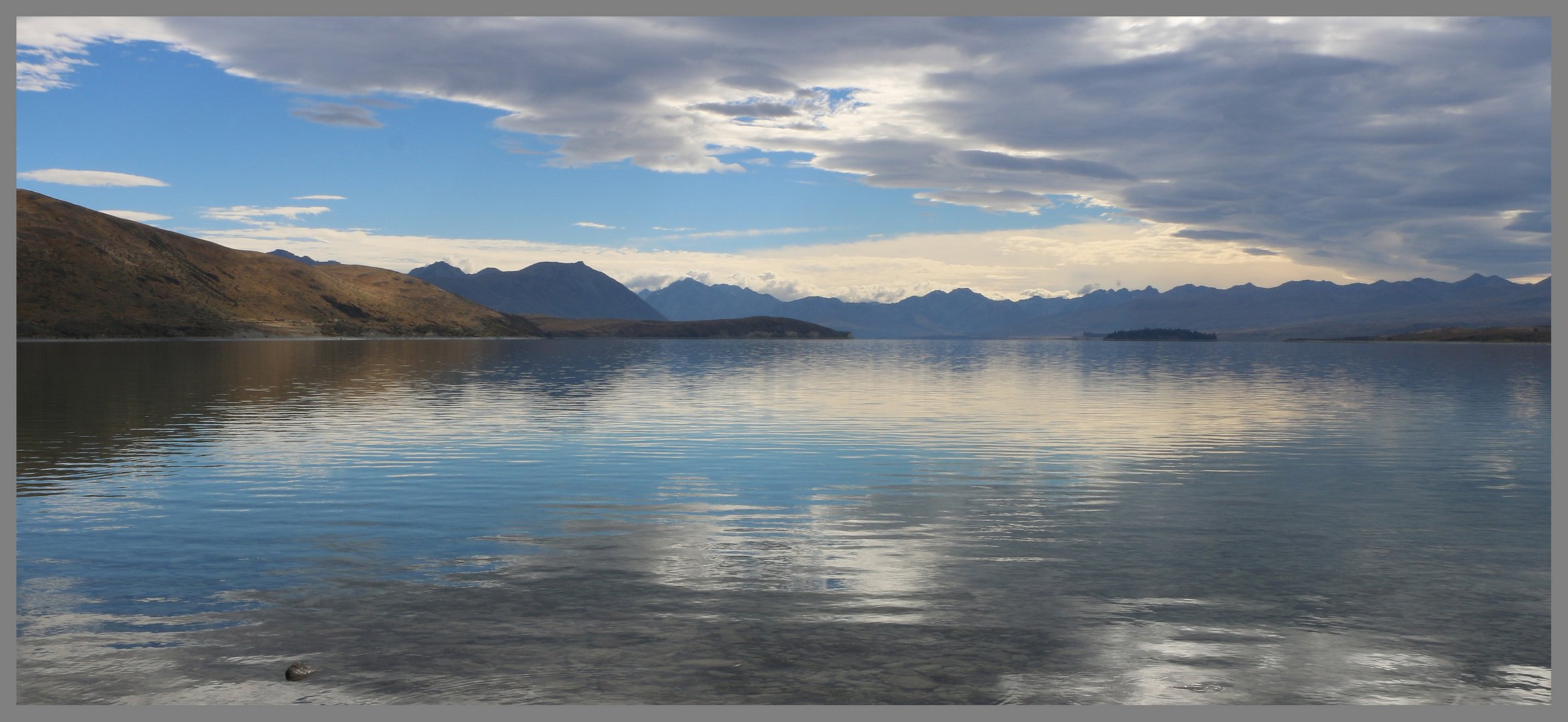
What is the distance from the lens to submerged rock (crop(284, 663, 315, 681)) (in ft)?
39.0

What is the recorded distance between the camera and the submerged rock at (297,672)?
1188 centimetres

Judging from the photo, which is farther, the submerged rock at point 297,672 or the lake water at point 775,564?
the lake water at point 775,564

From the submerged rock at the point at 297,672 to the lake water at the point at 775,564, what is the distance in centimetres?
19

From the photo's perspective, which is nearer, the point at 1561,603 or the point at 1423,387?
the point at 1561,603

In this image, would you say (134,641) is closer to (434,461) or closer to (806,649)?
(806,649)

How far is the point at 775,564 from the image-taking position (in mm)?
17797

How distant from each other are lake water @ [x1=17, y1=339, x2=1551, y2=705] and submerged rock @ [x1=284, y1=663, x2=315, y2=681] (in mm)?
185

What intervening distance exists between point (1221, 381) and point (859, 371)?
38231 millimetres

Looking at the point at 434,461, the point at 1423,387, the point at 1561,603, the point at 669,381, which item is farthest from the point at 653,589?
the point at 1423,387

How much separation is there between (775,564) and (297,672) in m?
8.31

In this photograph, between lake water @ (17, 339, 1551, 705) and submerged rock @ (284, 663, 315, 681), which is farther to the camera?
lake water @ (17, 339, 1551, 705)

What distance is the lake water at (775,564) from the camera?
12086 mm

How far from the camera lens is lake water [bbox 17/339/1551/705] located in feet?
39.7

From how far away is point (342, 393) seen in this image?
63344 millimetres
